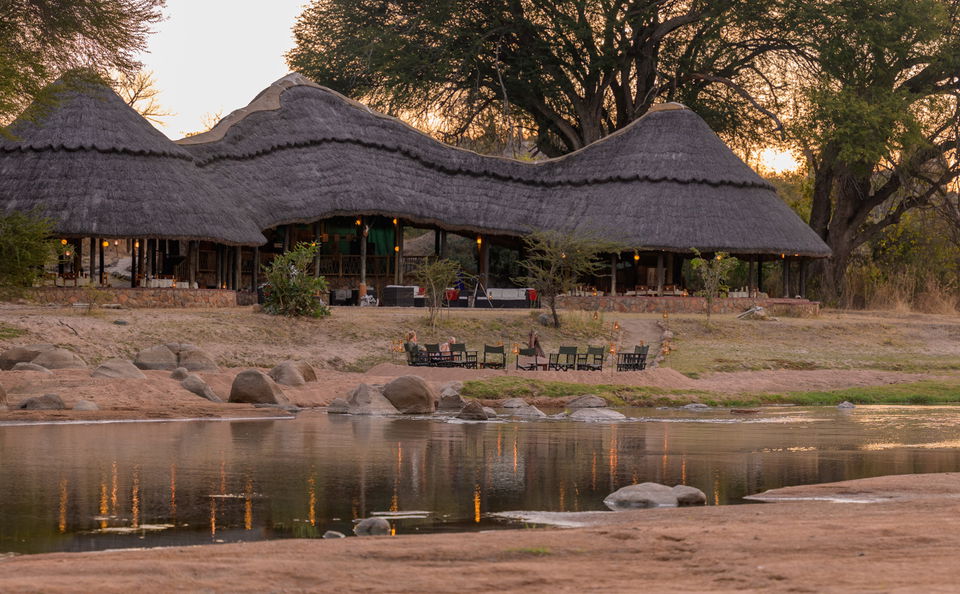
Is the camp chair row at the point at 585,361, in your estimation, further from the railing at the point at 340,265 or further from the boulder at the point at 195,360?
the railing at the point at 340,265

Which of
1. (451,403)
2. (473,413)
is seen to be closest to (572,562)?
(473,413)

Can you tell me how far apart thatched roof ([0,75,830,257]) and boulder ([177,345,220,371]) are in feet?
37.5

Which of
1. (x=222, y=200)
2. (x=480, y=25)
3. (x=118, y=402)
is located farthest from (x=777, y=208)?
(x=118, y=402)

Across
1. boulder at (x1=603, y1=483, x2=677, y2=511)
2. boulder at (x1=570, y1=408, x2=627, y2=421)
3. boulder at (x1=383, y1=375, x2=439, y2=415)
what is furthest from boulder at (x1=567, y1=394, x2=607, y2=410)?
boulder at (x1=603, y1=483, x2=677, y2=511)

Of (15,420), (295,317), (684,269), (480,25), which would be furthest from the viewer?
(684,269)

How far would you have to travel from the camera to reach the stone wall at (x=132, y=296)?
3512 cm

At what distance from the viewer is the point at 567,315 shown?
126 feet

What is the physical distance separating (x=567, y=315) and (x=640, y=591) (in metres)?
30.0

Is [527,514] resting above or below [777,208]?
below

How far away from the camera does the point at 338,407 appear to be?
24.5 m

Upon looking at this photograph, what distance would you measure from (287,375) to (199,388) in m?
2.98

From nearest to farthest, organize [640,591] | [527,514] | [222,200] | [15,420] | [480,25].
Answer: [640,591], [527,514], [15,420], [222,200], [480,25]

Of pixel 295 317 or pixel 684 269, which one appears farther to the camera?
pixel 684 269

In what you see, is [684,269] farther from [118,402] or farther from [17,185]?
[118,402]
